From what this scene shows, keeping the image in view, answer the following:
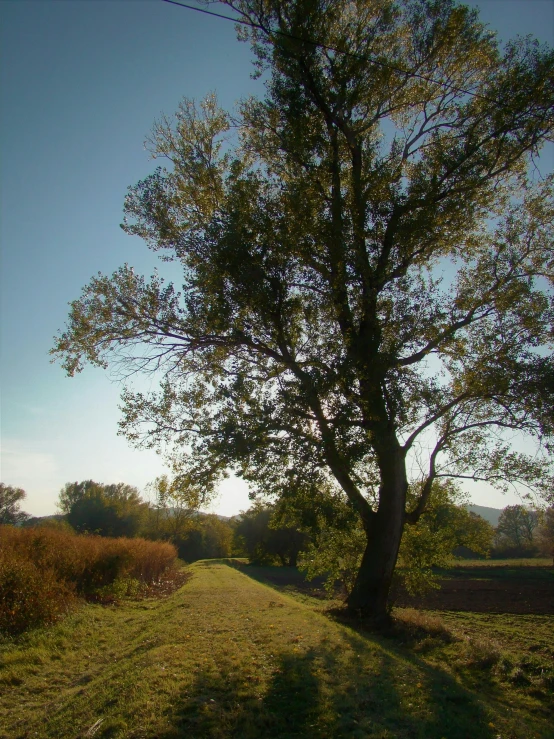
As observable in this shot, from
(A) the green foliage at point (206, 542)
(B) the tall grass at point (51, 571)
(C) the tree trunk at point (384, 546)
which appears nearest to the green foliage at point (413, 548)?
(C) the tree trunk at point (384, 546)

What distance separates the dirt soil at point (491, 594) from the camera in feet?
80.8

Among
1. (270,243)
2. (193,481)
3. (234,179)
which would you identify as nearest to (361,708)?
(193,481)

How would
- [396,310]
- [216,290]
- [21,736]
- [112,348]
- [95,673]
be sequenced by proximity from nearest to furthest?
[21,736]
[95,673]
[216,290]
[396,310]
[112,348]

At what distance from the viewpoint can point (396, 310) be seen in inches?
484

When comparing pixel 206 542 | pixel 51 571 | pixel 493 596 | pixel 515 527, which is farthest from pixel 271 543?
pixel 515 527

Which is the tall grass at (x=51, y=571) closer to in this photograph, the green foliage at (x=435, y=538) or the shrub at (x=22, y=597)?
the shrub at (x=22, y=597)

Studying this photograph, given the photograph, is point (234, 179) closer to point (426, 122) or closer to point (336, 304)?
point (336, 304)

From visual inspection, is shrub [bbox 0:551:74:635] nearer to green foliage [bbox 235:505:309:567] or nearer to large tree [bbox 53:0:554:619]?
large tree [bbox 53:0:554:619]

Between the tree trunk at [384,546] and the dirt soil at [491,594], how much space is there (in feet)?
17.2

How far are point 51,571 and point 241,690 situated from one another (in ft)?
32.9

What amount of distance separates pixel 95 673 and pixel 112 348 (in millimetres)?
8540

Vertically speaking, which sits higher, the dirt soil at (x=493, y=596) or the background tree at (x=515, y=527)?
the background tree at (x=515, y=527)

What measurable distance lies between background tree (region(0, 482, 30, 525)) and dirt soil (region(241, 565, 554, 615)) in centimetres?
7541

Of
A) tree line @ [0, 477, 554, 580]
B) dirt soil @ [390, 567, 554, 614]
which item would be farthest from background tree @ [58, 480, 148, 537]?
dirt soil @ [390, 567, 554, 614]
